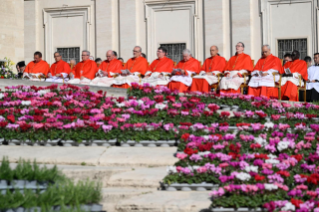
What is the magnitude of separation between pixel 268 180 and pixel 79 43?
16.1 metres

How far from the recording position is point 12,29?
23.4m

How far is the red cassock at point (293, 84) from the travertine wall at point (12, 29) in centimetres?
1273

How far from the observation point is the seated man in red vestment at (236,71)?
14.0 meters

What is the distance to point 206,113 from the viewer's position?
991cm

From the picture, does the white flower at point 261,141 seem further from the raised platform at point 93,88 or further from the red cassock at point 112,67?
the red cassock at point 112,67

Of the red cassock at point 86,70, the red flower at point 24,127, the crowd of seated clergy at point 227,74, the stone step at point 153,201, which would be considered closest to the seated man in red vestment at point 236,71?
the crowd of seated clergy at point 227,74

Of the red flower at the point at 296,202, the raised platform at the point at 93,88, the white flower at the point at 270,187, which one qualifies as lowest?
the red flower at the point at 296,202

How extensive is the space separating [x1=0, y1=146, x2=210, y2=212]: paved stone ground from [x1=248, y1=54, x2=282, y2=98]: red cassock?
6.07 m

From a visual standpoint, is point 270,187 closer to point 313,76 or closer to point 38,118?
point 38,118

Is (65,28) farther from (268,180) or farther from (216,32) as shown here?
(268,180)

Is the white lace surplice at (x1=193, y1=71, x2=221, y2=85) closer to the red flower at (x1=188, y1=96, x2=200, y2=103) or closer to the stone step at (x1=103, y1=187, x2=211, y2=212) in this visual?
the red flower at (x1=188, y1=96, x2=200, y2=103)

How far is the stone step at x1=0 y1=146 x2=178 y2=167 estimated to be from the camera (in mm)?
7754

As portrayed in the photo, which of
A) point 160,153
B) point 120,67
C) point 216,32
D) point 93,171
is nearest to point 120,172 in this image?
point 93,171

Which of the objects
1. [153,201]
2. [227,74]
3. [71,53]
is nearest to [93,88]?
[227,74]
